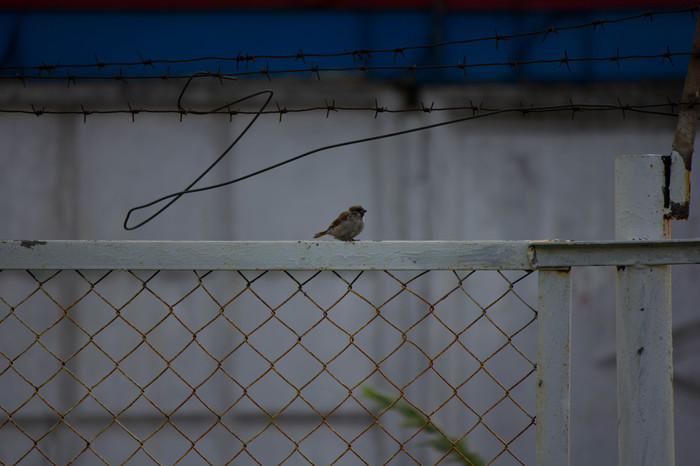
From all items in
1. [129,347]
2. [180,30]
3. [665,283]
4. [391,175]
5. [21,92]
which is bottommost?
[129,347]

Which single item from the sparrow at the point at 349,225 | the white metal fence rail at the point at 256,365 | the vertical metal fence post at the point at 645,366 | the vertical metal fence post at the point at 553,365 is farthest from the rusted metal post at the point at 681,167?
the white metal fence rail at the point at 256,365

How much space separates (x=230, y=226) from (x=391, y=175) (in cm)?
116

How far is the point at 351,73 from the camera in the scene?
441cm

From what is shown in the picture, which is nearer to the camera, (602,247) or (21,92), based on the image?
(602,247)

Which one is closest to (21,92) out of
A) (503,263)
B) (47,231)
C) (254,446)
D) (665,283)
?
(47,231)

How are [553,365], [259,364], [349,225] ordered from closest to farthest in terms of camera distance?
[553,365], [349,225], [259,364]

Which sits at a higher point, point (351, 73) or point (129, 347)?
point (351, 73)

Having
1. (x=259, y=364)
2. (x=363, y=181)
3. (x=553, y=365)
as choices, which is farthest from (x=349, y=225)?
(x=553, y=365)

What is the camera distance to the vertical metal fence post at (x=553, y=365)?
156cm

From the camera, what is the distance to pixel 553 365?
1.57 metres

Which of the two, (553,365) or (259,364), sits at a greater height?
(553,365)

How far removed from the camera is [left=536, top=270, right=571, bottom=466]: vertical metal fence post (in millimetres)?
1557

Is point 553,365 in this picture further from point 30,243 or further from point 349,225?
point 349,225

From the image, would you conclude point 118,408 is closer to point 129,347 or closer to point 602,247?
point 129,347
